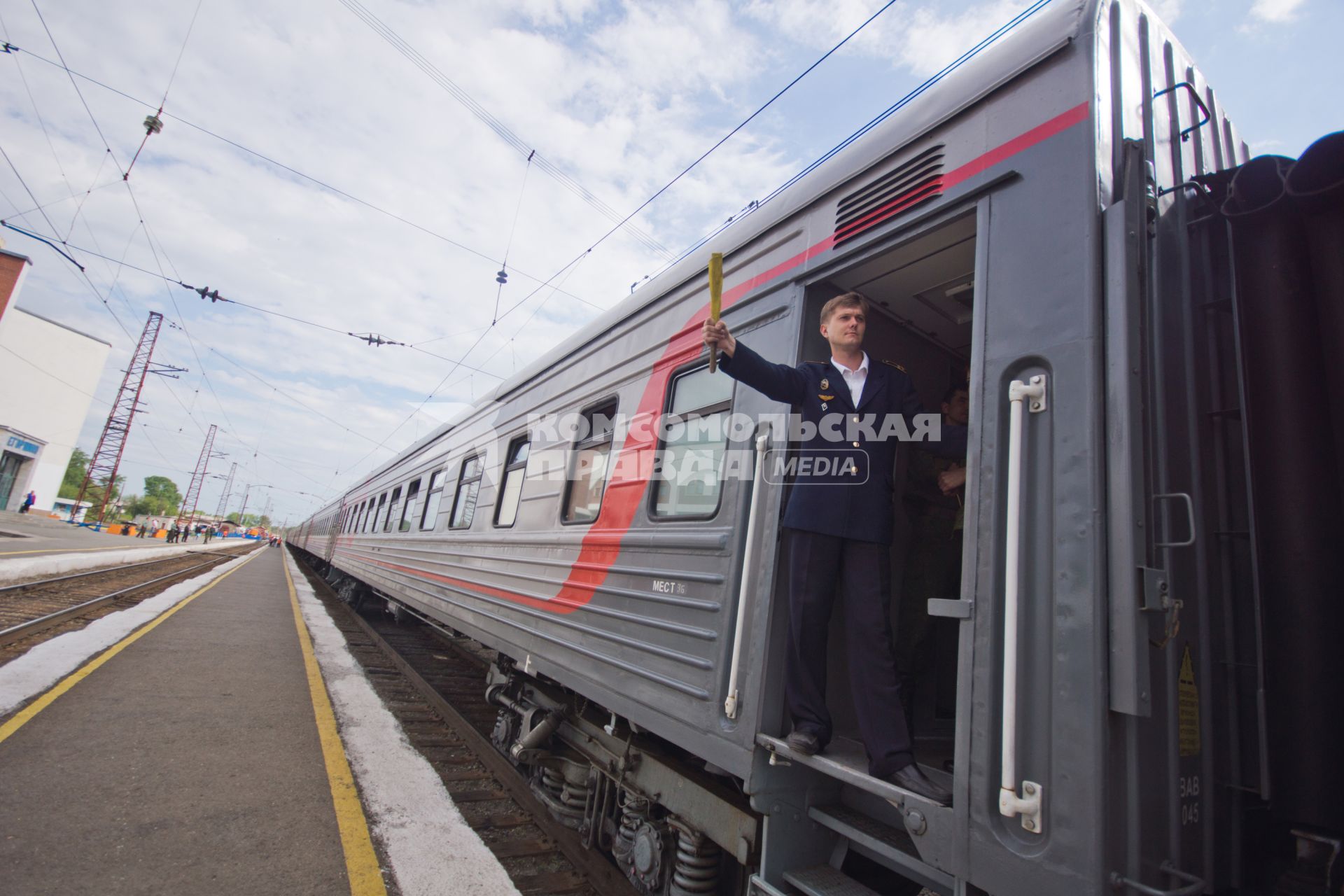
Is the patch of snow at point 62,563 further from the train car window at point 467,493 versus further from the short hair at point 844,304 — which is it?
the short hair at point 844,304

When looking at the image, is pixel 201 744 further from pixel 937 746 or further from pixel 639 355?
pixel 937 746

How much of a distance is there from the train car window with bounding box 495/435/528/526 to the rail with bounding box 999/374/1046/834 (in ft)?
12.7

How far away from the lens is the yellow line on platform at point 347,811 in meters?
3.02

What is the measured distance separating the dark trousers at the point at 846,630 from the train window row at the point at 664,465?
696 millimetres

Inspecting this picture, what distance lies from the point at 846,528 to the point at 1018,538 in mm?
667

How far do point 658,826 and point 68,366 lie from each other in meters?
49.7

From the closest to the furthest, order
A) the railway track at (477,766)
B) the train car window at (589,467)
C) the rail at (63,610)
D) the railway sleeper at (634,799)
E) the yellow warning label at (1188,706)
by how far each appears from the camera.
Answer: the yellow warning label at (1188,706) < the railway sleeper at (634,799) < the railway track at (477,766) < the train car window at (589,467) < the rail at (63,610)

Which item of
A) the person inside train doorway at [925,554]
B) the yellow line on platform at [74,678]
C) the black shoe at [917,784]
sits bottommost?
the yellow line on platform at [74,678]

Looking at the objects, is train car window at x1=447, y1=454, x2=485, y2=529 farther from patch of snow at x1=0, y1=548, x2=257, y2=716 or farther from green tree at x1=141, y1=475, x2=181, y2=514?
green tree at x1=141, y1=475, x2=181, y2=514

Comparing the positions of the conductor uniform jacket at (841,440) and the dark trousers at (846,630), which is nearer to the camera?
the dark trousers at (846,630)

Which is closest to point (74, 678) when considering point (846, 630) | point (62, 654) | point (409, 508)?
point (62, 654)

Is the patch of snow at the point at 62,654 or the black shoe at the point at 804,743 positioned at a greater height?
the black shoe at the point at 804,743

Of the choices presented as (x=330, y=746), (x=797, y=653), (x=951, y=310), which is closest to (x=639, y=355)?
(x=951, y=310)

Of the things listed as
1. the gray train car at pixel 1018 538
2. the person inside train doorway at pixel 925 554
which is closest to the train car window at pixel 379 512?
the gray train car at pixel 1018 538
